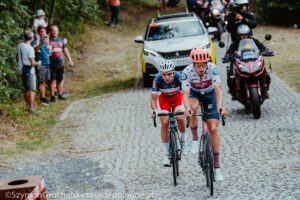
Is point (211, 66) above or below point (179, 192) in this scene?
above

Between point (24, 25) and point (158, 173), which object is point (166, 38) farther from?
point (158, 173)

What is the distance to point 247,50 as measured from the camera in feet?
46.8

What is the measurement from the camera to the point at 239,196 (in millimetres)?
8797

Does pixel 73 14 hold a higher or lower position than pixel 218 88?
lower

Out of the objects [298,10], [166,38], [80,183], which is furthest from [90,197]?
[298,10]

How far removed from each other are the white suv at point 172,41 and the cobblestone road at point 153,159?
2631 millimetres

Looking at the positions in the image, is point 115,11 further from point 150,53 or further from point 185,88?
point 185,88

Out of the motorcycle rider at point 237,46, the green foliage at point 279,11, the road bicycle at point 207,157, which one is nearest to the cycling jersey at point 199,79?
the road bicycle at point 207,157

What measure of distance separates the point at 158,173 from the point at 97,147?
270 centimetres

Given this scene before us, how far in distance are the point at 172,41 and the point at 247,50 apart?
5399 mm

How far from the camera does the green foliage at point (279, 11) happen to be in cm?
2994

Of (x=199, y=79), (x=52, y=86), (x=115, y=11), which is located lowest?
(x=115, y=11)

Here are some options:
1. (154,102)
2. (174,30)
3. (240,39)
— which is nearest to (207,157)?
(154,102)

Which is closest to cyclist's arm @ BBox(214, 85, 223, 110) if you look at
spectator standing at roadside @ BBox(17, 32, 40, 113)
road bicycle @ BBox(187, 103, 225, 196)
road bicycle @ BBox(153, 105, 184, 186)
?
road bicycle @ BBox(187, 103, 225, 196)
